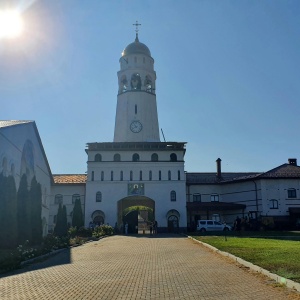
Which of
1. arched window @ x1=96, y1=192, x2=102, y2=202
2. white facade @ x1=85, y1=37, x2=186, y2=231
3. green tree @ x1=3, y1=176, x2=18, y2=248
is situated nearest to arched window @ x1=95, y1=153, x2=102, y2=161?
white facade @ x1=85, y1=37, x2=186, y2=231

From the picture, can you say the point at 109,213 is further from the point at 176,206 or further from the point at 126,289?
the point at 126,289

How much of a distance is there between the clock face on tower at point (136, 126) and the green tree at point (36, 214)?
94.9 feet

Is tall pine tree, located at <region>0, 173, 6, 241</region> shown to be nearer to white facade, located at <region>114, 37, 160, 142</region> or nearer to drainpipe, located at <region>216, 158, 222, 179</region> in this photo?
white facade, located at <region>114, 37, 160, 142</region>

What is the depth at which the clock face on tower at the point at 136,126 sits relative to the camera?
56.6 m

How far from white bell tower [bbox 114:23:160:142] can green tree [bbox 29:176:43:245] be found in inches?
1123

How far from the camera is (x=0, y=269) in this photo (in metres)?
12.8

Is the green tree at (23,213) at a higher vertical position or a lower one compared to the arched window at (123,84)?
lower

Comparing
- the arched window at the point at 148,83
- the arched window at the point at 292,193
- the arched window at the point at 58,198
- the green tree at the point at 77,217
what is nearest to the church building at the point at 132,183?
the arched window at the point at 58,198

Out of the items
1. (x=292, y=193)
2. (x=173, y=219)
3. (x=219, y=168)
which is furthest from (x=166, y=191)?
(x=292, y=193)

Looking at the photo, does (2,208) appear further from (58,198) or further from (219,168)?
(219,168)

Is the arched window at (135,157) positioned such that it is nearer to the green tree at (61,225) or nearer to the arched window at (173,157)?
the arched window at (173,157)

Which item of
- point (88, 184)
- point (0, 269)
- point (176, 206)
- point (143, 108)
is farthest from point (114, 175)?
point (0, 269)

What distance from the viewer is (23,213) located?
2512cm

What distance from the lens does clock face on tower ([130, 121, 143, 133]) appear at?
56594 millimetres
